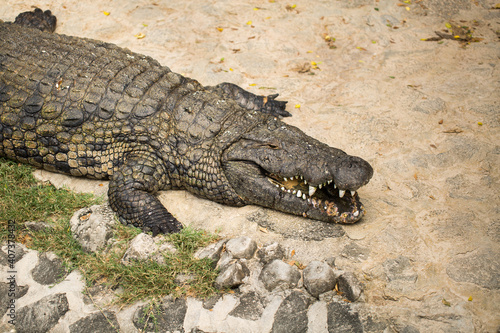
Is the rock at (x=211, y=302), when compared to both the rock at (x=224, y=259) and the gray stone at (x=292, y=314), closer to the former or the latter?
the rock at (x=224, y=259)

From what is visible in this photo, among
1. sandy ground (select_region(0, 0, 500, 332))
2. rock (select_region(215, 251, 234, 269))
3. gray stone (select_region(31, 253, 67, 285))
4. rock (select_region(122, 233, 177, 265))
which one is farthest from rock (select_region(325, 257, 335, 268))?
gray stone (select_region(31, 253, 67, 285))

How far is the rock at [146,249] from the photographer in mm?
3562

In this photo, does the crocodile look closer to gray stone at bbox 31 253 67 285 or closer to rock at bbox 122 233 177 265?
rock at bbox 122 233 177 265

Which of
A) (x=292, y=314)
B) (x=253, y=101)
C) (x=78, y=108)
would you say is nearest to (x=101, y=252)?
(x=78, y=108)

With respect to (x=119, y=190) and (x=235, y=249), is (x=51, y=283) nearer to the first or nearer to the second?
(x=119, y=190)

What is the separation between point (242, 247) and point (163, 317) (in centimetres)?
84

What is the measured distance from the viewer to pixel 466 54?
6.50 metres

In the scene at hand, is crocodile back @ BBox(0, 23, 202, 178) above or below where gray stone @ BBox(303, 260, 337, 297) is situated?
above

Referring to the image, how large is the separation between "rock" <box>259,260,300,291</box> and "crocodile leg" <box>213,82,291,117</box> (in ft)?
8.26

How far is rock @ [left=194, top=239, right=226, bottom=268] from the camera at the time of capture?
3.58m

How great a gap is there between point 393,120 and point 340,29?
249 centimetres

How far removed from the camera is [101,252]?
373cm

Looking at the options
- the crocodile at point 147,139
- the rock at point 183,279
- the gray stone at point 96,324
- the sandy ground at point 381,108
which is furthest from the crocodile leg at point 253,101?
the gray stone at point 96,324

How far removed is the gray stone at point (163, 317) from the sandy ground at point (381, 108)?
88 cm
